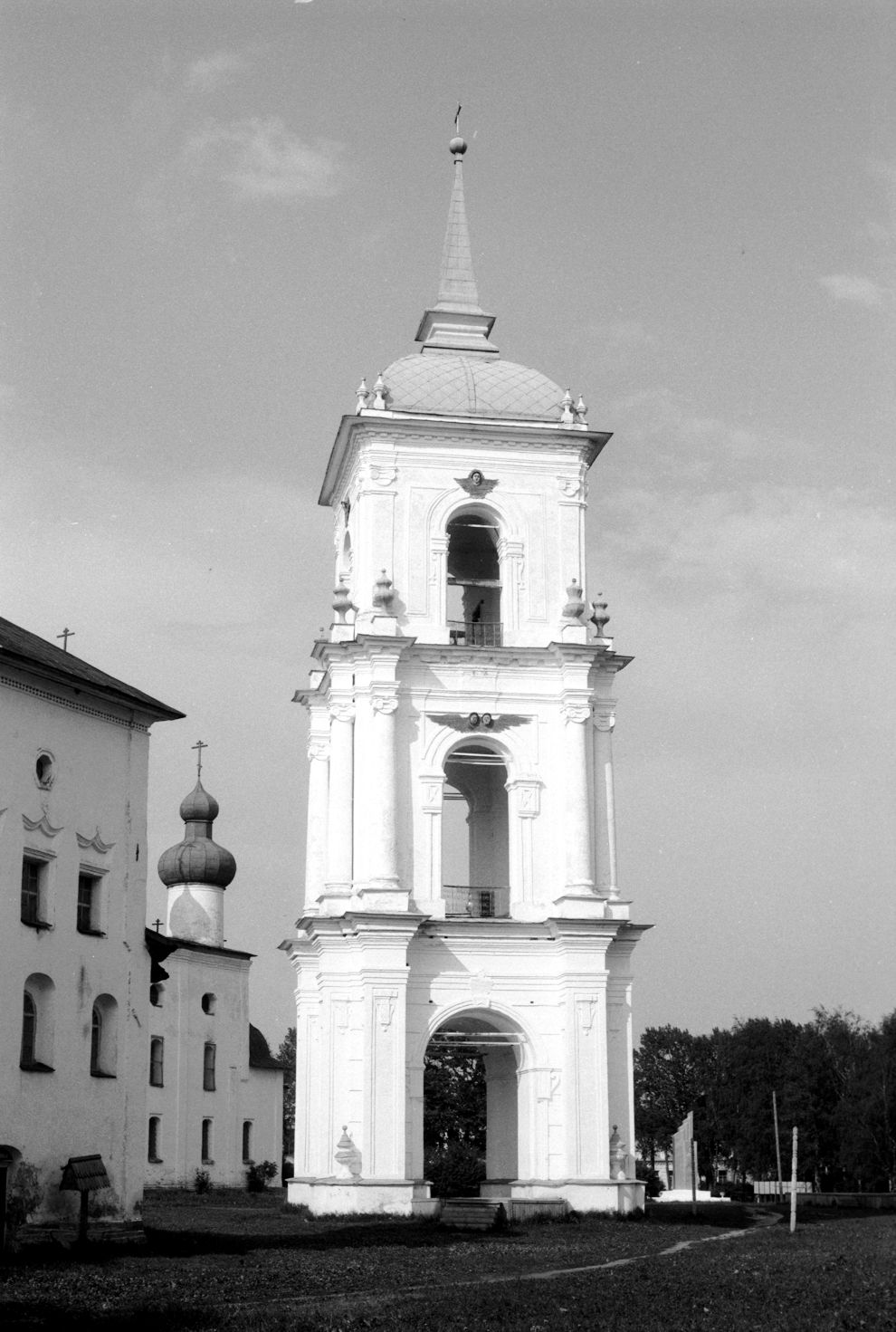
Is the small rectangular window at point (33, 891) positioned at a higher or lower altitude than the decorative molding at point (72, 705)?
lower

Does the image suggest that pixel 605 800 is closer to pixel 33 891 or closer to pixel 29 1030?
pixel 33 891

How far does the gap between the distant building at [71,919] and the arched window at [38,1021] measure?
0.02 m

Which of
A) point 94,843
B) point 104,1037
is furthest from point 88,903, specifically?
point 104,1037

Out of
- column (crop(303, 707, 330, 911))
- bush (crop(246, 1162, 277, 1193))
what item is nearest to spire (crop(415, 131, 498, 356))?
column (crop(303, 707, 330, 911))

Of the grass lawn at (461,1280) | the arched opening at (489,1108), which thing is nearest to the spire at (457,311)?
the arched opening at (489,1108)

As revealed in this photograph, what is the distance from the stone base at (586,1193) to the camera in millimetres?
37719

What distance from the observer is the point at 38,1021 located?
27000mm

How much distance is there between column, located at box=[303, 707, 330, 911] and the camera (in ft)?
140

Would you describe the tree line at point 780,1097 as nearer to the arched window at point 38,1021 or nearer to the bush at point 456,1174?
the bush at point 456,1174

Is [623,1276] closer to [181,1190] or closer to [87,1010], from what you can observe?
[87,1010]

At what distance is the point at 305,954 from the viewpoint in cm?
4197

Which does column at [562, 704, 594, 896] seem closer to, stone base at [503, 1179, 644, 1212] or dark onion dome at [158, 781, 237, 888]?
stone base at [503, 1179, 644, 1212]

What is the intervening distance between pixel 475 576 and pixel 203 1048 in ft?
97.8

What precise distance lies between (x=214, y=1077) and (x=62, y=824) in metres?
43.5
